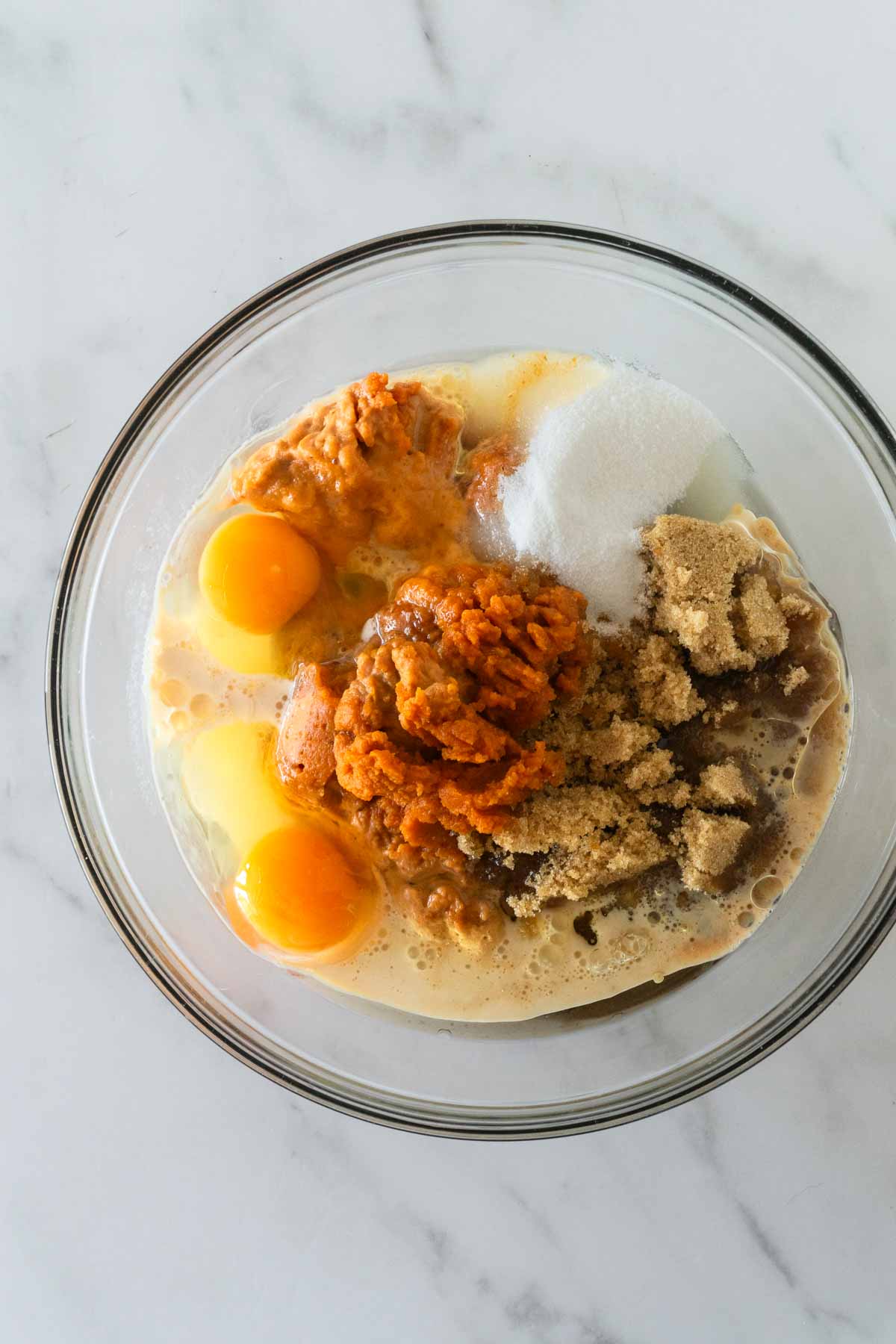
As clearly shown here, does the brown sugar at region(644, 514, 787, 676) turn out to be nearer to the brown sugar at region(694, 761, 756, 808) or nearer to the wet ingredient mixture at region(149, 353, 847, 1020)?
the wet ingredient mixture at region(149, 353, 847, 1020)

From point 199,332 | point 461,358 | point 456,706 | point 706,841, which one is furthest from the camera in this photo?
point 199,332

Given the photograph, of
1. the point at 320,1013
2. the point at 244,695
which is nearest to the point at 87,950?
the point at 320,1013

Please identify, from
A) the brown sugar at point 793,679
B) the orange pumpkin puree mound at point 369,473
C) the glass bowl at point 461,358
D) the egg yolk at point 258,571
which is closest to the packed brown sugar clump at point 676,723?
the brown sugar at point 793,679

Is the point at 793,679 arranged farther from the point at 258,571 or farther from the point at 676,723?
the point at 258,571

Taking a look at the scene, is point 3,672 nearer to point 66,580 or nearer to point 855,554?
point 66,580

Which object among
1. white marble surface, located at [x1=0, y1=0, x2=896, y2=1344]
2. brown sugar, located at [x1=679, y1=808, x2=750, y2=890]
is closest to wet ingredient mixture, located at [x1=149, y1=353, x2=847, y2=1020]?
brown sugar, located at [x1=679, y1=808, x2=750, y2=890]

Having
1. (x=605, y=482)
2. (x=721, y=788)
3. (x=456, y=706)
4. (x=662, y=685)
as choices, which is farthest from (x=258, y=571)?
(x=721, y=788)
